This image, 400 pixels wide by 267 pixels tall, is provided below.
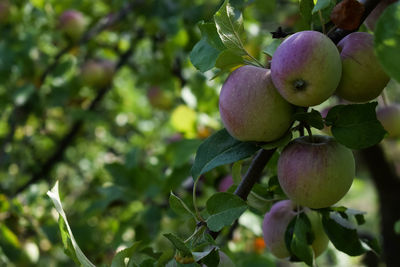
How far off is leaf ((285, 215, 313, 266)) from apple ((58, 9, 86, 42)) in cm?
132

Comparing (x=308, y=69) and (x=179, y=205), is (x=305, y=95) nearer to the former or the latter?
(x=308, y=69)

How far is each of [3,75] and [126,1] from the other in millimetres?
512

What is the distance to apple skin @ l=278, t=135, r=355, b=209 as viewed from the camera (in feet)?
1.82

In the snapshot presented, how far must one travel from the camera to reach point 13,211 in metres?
1.31

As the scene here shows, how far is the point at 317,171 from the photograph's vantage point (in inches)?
21.8

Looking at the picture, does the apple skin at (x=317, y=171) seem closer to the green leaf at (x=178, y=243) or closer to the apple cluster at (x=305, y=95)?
the apple cluster at (x=305, y=95)

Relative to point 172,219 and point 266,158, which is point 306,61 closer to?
point 266,158

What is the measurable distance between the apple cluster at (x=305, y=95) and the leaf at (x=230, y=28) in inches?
1.2

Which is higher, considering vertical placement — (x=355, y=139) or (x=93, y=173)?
(x=355, y=139)

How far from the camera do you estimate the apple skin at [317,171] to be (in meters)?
0.55

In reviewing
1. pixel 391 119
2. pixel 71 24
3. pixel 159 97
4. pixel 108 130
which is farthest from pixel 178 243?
pixel 108 130

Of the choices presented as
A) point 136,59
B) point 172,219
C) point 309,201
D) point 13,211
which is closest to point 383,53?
point 309,201

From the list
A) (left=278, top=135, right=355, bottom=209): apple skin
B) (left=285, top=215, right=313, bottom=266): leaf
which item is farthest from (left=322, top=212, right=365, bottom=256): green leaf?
(left=278, top=135, right=355, bottom=209): apple skin

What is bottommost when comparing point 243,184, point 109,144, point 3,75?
point 109,144
